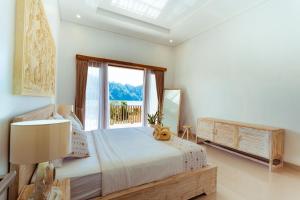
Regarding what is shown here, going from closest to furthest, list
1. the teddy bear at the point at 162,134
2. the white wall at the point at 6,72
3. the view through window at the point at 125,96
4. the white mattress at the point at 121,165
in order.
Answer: the white wall at the point at 6,72
the white mattress at the point at 121,165
the teddy bear at the point at 162,134
the view through window at the point at 125,96

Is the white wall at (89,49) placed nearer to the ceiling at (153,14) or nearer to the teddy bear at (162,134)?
the ceiling at (153,14)

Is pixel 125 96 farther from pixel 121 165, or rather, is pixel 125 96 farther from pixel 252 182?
pixel 252 182

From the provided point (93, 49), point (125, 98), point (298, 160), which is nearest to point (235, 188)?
point (298, 160)

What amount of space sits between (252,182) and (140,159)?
6.09 feet

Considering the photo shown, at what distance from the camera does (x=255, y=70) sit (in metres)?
3.26

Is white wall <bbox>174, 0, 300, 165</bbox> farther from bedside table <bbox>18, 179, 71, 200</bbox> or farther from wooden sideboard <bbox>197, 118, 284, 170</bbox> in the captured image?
bedside table <bbox>18, 179, 71, 200</bbox>

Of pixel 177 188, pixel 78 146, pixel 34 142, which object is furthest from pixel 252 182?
pixel 34 142

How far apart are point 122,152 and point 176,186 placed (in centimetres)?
71

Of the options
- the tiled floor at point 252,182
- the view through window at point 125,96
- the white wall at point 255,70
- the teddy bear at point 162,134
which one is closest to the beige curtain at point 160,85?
the view through window at point 125,96

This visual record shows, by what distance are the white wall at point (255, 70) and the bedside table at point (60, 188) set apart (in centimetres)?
346

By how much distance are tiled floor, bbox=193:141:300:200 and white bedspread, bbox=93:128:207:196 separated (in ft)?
1.84

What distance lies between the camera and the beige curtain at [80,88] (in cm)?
406

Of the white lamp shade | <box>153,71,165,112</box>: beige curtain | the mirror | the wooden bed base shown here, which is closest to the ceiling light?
<box>153,71,165,112</box>: beige curtain

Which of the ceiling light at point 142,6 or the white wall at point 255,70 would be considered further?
the ceiling light at point 142,6
